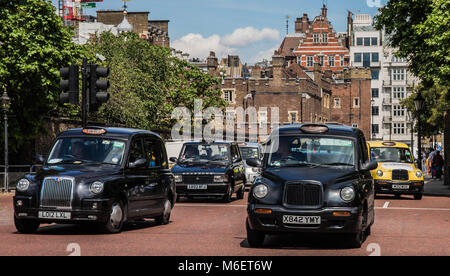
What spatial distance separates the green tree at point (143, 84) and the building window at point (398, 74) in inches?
2262

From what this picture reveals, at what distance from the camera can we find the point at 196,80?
242 ft

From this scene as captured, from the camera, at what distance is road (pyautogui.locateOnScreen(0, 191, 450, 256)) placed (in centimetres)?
1162

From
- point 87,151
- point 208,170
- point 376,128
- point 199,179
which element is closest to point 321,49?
point 376,128

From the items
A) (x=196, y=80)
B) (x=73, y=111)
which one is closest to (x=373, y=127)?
(x=196, y=80)

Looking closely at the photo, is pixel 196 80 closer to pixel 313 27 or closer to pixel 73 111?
pixel 73 111

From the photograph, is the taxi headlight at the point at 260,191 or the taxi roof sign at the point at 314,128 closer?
the taxi headlight at the point at 260,191

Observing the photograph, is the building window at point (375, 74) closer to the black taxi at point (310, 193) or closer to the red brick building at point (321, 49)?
the red brick building at point (321, 49)

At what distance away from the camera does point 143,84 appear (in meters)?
61.4

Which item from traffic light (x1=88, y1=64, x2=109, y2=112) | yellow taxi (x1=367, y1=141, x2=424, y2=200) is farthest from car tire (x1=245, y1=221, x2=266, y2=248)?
yellow taxi (x1=367, y1=141, x2=424, y2=200)

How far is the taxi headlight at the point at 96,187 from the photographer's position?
45.5 ft

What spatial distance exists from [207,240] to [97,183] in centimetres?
226

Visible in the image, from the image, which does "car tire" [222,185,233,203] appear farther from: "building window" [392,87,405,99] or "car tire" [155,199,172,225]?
"building window" [392,87,405,99]

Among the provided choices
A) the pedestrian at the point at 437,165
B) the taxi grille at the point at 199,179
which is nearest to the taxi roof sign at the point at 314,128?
the taxi grille at the point at 199,179

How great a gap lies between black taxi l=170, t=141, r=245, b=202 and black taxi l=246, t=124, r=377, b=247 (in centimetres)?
1066
